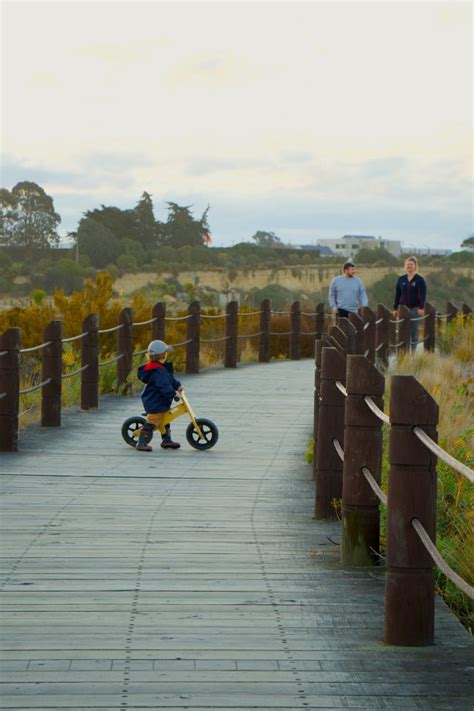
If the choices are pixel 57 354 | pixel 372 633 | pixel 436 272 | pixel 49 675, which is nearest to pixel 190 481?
pixel 57 354

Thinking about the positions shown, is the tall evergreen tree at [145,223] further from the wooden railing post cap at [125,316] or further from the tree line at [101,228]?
the wooden railing post cap at [125,316]

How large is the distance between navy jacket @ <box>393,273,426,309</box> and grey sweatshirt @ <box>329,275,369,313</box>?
5.59 feet

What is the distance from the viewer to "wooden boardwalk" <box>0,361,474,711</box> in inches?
200

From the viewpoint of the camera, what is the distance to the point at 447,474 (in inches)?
380

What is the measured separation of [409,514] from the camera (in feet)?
19.1

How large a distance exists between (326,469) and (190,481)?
201cm

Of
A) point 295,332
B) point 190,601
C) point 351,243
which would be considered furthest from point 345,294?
point 351,243

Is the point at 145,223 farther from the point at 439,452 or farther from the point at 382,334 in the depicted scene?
the point at 439,452

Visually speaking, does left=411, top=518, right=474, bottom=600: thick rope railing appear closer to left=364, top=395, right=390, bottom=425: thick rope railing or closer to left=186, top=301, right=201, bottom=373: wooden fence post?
left=364, top=395, right=390, bottom=425: thick rope railing

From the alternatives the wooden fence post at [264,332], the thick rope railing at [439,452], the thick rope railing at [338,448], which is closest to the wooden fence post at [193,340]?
the wooden fence post at [264,332]

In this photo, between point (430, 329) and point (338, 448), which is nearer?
point (338, 448)

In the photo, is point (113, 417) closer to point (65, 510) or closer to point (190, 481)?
point (190, 481)

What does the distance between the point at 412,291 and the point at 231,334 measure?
347 centimetres

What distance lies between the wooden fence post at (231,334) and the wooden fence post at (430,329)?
4.26m
